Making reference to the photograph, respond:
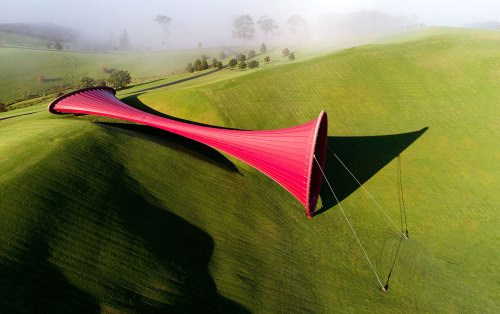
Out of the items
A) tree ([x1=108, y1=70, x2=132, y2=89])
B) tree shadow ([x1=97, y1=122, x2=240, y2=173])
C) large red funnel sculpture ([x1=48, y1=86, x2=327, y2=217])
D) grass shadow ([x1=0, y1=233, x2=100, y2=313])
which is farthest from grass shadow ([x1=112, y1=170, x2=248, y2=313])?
tree ([x1=108, y1=70, x2=132, y2=89])

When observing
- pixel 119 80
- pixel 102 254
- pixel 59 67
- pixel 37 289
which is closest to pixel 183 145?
pixel 102 254

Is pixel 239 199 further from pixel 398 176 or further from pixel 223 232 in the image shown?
pixel 398 176

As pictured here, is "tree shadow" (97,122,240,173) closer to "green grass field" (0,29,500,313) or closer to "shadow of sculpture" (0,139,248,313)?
"green grass field" (0,29,500,313)

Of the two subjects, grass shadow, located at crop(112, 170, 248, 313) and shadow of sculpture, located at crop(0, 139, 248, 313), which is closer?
shadow of sculpture, located at crop(0, 139, 248, 313)

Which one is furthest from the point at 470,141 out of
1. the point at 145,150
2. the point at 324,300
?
the point at 145,150

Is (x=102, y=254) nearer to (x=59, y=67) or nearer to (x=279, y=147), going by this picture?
(x=279, y=147)
